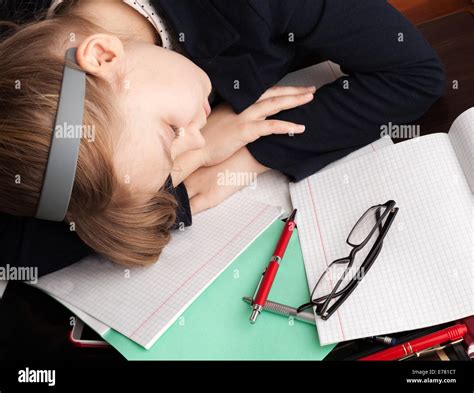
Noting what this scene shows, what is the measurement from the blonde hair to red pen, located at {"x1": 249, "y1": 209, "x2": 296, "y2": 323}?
15 cm

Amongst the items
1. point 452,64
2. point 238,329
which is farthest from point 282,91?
point 238,329

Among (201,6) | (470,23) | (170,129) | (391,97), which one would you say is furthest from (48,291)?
(470,23)

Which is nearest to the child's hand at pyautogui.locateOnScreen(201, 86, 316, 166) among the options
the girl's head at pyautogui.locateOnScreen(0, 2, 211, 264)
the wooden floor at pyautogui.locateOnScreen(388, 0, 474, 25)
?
the girl's head at pyautogui.locateOnScreen(0, 2, 211, 264)

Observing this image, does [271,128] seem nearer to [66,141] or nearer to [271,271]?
[271,271]

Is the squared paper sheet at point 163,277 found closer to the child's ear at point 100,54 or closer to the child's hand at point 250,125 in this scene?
the child's hand at point 250,125

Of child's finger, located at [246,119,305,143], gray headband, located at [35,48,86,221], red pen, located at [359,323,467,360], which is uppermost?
child's finger, located at [246,119,305,143]

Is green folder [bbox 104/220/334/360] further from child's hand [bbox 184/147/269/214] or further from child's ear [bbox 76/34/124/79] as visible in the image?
child's ear [bbox 76/34/124/79]

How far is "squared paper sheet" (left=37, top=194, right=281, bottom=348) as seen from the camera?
67cm

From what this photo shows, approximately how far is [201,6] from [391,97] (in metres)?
0.28

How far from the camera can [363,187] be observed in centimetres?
74

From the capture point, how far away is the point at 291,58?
862mm

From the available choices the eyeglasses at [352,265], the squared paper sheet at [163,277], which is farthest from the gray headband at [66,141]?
the eyeglasses at [352,265]

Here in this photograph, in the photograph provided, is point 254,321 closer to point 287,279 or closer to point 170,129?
point 287,279

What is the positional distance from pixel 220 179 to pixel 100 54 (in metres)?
0.26
